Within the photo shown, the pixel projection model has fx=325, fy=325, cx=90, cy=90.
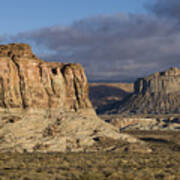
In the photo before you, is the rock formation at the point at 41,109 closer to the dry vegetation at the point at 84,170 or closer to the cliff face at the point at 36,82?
the cliff face at the point at 36,82

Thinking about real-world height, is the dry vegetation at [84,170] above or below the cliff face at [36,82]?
below

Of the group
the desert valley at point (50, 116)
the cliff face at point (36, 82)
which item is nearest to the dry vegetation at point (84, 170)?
the desert valley at point (50, 116)

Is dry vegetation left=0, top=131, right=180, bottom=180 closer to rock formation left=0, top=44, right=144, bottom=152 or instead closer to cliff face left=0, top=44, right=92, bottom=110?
rock formation left=0, top=44, right=144, bottom=152

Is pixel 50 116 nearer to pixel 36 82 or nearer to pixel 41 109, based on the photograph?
pixel 41 109

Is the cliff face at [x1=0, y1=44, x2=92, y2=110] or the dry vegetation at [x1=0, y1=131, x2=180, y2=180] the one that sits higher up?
the cliff face at [x1=0, y1=44, x2=92, y2=110]

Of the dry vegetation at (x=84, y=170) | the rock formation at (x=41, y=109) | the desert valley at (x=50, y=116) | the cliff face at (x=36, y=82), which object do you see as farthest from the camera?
the cliff face at (x=36, y=82)

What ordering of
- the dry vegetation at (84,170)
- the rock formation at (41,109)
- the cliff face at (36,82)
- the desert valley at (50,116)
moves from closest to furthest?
the dry vegetation at (84,170) → the desert valley at (50,116) → the rock formation at (41,109) → the cliff face at (36,82)

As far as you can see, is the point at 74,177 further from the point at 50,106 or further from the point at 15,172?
the point at 50,106

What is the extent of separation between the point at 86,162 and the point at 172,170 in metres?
6.83

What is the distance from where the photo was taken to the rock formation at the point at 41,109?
1610 inches

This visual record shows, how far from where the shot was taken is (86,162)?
2642cm

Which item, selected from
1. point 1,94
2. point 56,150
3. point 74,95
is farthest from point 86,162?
point 74,95

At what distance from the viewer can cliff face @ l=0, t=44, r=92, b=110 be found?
44219 mm

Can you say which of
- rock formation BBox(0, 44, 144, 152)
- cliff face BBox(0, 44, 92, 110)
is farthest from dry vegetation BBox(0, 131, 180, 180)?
cliff face BBox(0, 44, 92, 110)
